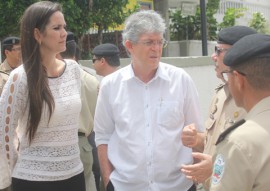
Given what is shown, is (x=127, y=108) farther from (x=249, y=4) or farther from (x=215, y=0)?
(x=249, y=4)

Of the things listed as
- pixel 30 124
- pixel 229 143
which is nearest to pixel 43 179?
pixel 30 124

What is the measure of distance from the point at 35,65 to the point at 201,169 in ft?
3.80

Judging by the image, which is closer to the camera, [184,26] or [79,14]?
[79,14]

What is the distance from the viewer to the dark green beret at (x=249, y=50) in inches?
65.7

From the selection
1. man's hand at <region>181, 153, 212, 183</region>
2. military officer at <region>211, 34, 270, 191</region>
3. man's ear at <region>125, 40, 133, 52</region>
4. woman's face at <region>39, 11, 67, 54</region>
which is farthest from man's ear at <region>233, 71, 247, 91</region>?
woman's face at <region>39, 11, 67, 54</region>

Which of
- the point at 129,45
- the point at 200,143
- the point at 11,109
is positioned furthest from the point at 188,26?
the point at 11,109

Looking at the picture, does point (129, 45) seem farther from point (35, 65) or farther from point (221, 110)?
point (221, 110)

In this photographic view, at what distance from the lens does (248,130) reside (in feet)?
5.17

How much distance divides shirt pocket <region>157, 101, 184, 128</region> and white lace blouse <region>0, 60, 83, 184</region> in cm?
54

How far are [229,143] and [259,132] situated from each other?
0.11 meters

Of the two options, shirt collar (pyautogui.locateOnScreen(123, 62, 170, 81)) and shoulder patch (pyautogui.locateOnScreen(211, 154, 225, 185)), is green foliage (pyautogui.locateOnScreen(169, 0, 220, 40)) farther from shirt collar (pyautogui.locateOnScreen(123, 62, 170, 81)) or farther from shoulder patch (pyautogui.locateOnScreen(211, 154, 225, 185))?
shoulder patch (pyautogui.locateOnScreen(211, 154, 225, 185))

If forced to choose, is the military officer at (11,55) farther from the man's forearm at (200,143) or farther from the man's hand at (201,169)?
the man's hand at (201,169)

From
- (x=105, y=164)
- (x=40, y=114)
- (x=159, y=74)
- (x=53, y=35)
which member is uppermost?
(x=53, y=35)

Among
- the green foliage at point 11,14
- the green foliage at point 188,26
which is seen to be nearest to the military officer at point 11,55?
the green foliage at point 11,14
